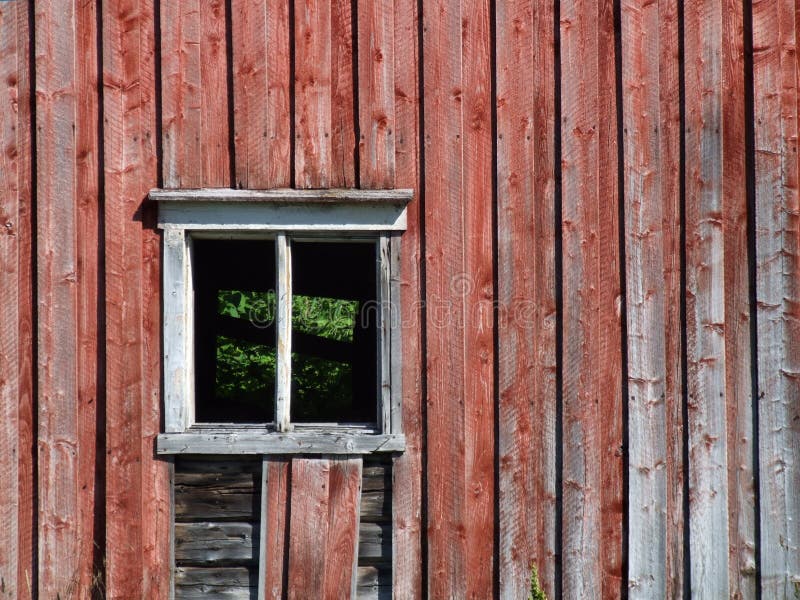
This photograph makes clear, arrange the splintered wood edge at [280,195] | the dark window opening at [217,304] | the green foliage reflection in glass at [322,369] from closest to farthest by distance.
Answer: the splintered wood edge at [280,195] < the dark window opening at [217,304] < the green foliage reflection in glass at [322,369]

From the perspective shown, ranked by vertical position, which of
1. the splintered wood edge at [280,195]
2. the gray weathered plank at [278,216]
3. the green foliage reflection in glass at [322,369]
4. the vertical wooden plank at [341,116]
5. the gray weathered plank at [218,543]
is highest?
the vertical wooden plank at [341,116]

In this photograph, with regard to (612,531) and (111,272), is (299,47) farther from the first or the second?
(612,531)

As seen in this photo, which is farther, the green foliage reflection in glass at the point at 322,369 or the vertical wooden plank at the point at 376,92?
Answer: the green foliage reflection in glass at the point at 322,369

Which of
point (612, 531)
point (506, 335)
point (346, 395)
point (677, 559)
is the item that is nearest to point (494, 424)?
point (506, 335)

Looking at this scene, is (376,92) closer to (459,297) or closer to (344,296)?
(459,297)

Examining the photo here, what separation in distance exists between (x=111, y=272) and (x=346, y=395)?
4.87 metres

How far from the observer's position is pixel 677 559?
4059 mm

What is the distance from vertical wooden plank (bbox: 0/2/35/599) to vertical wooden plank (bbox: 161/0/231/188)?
73 centimetres

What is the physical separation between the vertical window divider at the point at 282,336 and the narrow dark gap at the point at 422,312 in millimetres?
669

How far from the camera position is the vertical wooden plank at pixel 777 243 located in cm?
406

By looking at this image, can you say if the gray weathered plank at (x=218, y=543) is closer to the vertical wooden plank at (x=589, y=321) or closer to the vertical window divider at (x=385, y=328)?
the vertical window divider at (x=385, y=328)

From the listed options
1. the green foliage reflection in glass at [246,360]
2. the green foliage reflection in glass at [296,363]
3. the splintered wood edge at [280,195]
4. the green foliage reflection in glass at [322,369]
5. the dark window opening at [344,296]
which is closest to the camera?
the splintered wood edge at [280,195]

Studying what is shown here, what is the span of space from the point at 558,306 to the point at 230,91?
6.50 ft

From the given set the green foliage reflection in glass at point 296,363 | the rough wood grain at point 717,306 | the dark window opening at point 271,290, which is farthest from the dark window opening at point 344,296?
the rough wood grain at point 717,306
